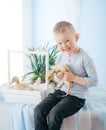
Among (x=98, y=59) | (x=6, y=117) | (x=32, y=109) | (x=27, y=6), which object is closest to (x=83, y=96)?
(x=32, y=109)

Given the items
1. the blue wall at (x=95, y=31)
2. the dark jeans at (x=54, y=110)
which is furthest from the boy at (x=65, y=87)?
the blue wall at (x=95, y=31)

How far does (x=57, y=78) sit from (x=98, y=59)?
70 centimetres

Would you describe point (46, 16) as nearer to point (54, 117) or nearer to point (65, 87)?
point (65, 87)

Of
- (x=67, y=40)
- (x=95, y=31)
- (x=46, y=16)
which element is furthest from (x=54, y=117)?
(x=46, y=16)

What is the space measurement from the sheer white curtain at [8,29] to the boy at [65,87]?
66cm

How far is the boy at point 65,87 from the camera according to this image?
1408 mm

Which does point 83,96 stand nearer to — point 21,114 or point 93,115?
point 93,115

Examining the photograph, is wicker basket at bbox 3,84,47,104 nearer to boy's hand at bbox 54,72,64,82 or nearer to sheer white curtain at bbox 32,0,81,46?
boy's hand at bbox 54,72,64,82

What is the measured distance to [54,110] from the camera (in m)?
1.40

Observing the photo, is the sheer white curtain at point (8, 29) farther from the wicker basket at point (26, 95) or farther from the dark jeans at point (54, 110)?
the dark jeans at point (54, 110)

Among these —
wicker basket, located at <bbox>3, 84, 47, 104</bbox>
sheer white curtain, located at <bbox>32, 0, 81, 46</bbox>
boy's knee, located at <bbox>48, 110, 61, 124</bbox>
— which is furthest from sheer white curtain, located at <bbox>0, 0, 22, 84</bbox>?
boy's knee, located at <bbox>48, 110, 61, 124</bbox>

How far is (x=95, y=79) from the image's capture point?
1.49 metres

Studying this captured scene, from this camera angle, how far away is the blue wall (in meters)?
2.14

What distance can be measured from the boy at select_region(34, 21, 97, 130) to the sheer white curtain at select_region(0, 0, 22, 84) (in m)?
0.66
